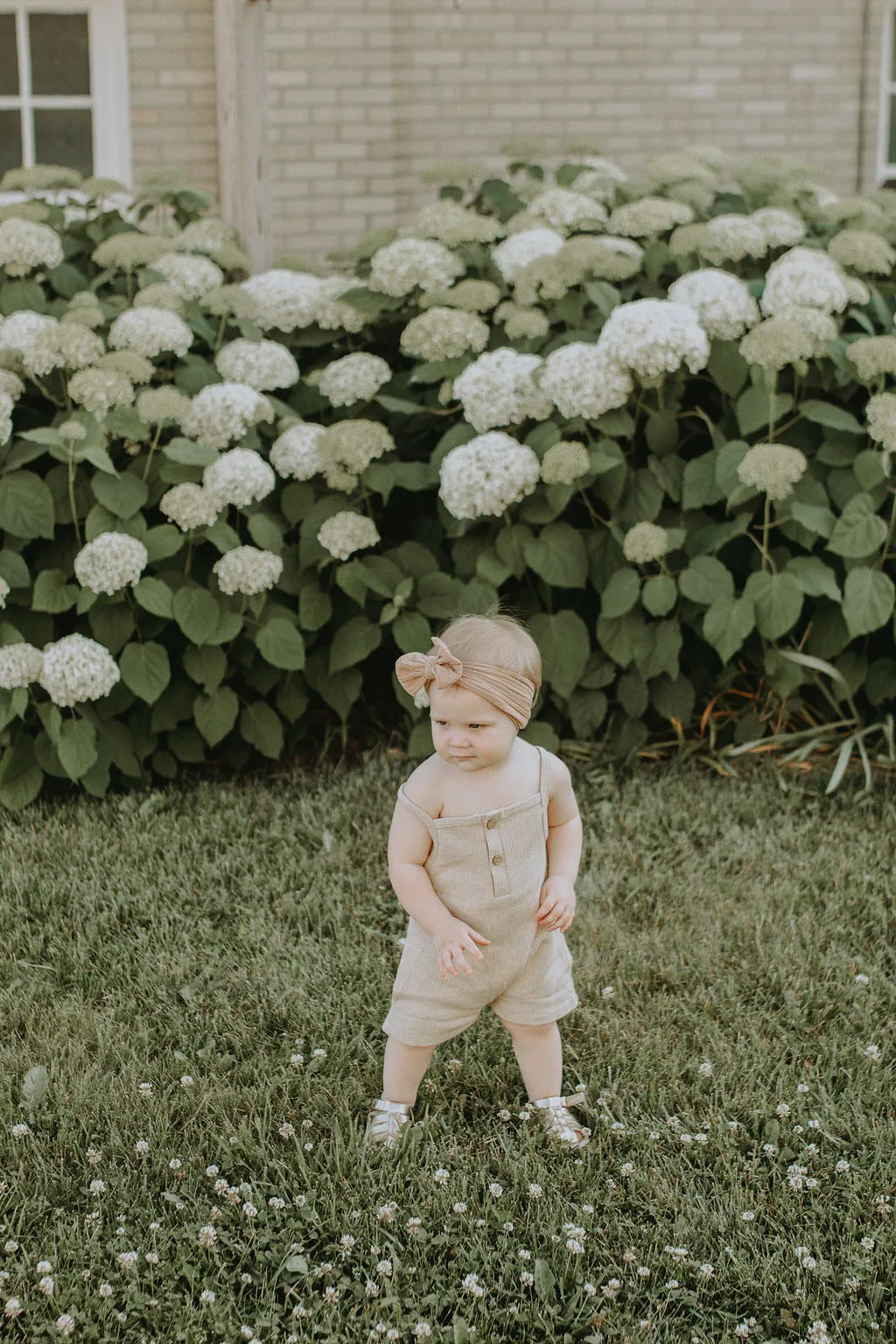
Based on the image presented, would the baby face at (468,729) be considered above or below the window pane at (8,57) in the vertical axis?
below

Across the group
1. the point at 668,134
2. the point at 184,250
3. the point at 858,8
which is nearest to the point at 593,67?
the point at 668,134

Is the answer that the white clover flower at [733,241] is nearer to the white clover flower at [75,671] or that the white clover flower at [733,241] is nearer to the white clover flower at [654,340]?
the white clover flower at [654,340]

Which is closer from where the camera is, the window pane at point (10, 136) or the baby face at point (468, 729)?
the baby face at point (468, 729)

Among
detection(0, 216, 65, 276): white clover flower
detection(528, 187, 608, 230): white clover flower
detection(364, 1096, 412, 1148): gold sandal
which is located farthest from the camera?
detection(528, 187, 608, 230): white clover flower

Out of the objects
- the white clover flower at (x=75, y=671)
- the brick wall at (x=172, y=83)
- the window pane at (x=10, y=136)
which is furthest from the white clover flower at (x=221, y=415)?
the window pane at (x=10, y=136)

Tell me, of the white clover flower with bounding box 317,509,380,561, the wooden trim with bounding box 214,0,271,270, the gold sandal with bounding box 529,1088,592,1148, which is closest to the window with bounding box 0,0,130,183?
the wooden trim with bounding box 214,0,271,270

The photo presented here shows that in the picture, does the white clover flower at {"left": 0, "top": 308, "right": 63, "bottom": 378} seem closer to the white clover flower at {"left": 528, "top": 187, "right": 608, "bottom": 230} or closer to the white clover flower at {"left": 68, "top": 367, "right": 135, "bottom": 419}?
the white clover flower at {"left": 68, "top": 367, "right": 135, "bottom": 419}

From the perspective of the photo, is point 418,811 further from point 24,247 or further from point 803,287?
point 24,247

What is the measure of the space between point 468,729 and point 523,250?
8.44 feet

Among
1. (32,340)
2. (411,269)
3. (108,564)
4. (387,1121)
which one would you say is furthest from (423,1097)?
(411,269)

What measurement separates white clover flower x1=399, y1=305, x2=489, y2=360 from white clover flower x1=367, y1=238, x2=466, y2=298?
0.90ft

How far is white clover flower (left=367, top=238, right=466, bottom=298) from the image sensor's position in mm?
4207

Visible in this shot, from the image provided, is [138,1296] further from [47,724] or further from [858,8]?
[858,8]

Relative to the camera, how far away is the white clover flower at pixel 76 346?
12.1 feet
